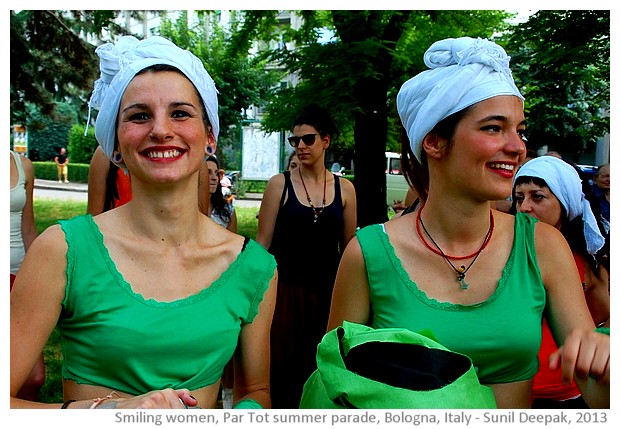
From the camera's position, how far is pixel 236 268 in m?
2.13

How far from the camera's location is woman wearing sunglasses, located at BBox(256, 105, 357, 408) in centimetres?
450

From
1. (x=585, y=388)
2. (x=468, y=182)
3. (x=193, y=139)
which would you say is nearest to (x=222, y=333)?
(x=193, y=139)

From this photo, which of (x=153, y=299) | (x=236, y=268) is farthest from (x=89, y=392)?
(x=236, y=268)

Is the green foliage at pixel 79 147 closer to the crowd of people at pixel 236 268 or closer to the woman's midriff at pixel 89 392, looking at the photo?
the crowd of people at pixel 236 268

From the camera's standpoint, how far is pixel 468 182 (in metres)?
2.13

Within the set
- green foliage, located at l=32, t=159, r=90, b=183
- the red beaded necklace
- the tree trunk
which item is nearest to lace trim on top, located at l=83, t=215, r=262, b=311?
the red beaded necklace

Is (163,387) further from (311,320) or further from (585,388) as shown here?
(311,320)

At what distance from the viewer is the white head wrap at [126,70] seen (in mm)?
2041

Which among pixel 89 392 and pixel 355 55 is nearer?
pixel 89 392

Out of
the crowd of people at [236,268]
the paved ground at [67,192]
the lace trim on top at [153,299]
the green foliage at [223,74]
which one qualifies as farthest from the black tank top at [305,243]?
the green foliage at [223,74]

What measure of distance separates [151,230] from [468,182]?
108 cm

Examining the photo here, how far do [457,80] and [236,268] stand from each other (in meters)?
0.97

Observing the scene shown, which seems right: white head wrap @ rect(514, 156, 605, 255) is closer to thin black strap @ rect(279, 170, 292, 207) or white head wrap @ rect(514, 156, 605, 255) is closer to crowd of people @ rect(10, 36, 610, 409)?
crowd of people @ rect(10, 36, 610, 409)

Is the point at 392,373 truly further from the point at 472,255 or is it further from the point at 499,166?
the point at 499,166
